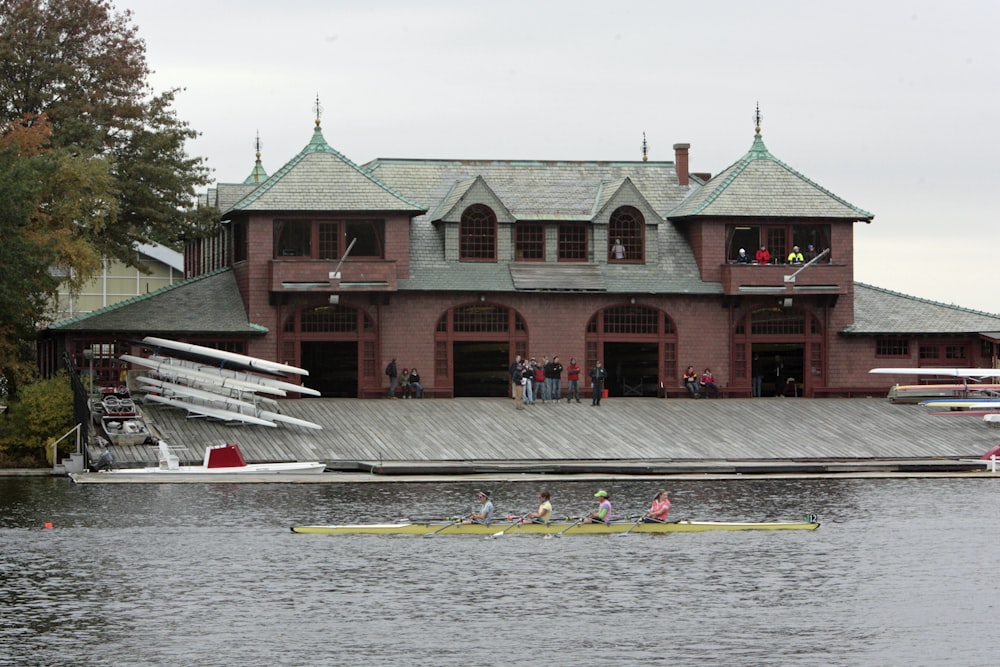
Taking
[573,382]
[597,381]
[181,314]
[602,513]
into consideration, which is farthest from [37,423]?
[602,513]

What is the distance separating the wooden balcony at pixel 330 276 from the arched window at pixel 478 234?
4.26 m

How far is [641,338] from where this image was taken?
75312 millimetres

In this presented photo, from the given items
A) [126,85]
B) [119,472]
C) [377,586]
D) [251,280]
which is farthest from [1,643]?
[126,85]

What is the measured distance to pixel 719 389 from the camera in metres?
75.3

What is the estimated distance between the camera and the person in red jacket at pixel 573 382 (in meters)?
71.8

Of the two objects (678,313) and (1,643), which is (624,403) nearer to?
(678,313)

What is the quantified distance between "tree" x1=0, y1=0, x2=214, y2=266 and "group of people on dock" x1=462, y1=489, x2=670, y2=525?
2658 cm

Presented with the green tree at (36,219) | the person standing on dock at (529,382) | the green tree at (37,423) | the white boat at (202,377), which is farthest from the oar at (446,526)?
the green tree at (36,219)

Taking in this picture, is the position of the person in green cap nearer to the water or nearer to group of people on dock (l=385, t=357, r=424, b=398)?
the water

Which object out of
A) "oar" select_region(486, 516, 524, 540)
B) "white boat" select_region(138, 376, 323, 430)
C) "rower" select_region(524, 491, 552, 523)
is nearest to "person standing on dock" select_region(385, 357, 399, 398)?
"white boat" select_region(138, 376, 323, 430)

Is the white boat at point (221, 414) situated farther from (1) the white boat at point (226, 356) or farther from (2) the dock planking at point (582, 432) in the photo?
(1) the white boat at point (226, 356)

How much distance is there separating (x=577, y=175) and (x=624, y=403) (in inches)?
464

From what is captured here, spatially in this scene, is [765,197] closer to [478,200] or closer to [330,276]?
[478,200]

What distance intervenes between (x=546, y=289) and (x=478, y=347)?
405 centimetres
